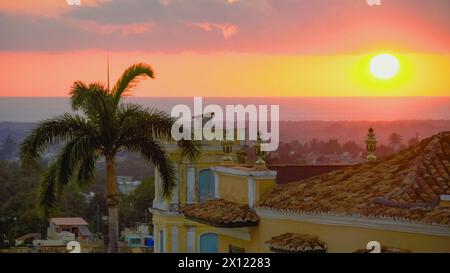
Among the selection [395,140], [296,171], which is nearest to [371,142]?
[395,140]

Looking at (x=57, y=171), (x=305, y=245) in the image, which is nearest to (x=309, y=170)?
(x=57, y=171)

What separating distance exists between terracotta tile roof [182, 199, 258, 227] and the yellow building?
0.05 ft

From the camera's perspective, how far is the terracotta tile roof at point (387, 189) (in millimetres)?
12898

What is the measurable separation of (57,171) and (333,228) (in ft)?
16.2

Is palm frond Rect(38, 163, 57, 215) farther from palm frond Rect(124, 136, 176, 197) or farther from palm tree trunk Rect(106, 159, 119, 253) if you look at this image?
palm frond Rect(124, 136, 176, 197)

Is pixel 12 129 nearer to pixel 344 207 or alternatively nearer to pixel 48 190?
pixel 48 190

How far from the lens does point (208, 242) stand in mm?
25078

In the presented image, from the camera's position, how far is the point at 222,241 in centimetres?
1761

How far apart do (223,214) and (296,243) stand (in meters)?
2.37

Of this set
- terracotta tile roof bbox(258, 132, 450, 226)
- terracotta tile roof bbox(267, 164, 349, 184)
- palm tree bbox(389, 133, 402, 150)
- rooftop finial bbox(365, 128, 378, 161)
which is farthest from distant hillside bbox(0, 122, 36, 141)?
palm tree bbox(389, 133, 402, 150)

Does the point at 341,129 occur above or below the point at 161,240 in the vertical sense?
above

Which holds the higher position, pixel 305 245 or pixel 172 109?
pixel 172 109

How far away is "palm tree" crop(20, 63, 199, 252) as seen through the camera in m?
16.8
